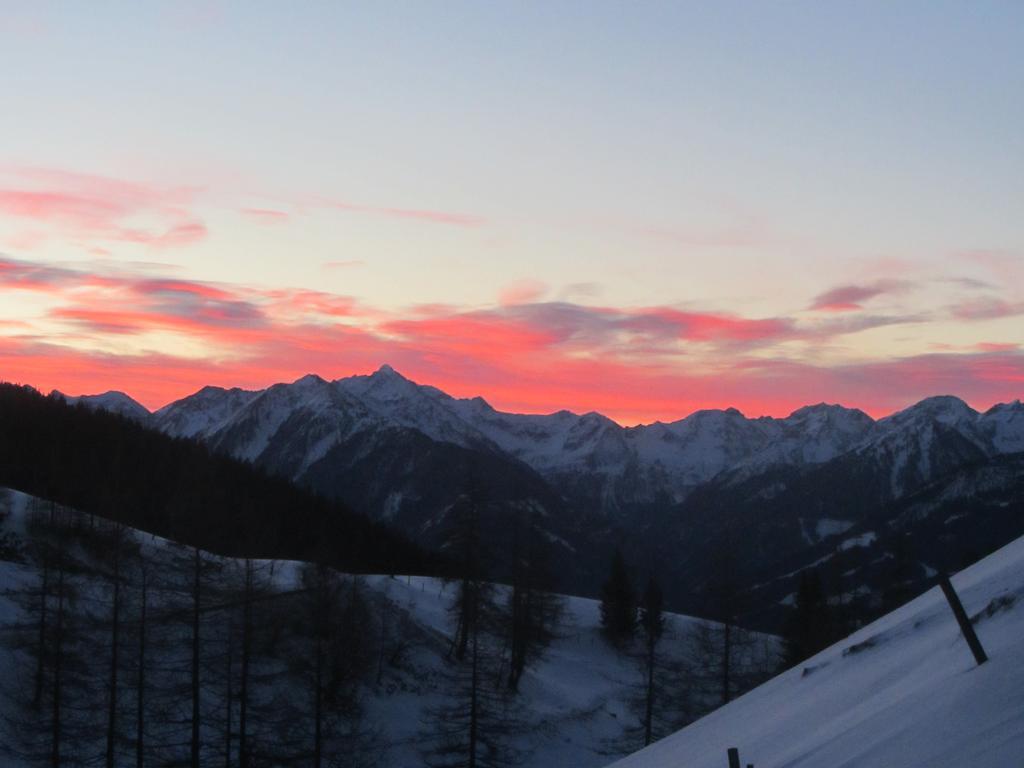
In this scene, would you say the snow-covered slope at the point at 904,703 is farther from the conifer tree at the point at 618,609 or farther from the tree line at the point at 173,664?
the conifer tree at the point at 618,609

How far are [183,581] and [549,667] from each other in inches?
1008

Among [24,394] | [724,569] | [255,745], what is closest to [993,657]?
[255,745]

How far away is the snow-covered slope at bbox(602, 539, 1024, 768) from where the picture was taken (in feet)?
31.3

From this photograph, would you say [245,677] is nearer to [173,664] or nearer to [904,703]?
[173,664]

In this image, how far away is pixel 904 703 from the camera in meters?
11.8

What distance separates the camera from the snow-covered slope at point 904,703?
9.53 m

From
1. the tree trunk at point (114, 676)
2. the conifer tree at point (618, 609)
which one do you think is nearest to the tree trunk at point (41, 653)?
the tree trunk at point (114, 676)

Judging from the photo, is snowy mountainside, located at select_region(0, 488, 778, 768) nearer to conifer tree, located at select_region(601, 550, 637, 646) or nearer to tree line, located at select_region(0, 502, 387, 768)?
tree line, located at select_region(0, 502, 387, 768)

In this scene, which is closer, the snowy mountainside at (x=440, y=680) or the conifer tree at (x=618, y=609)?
the snowy mountainside at (x=440, y=680)

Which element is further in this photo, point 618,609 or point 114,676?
point 618,609

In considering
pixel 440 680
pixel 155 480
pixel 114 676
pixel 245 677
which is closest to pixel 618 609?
pixel 440 680

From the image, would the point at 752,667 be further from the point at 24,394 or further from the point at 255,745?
the point at 24,394

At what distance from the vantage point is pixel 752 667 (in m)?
75.4

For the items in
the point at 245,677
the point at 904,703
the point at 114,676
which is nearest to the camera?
the point at 904,703
